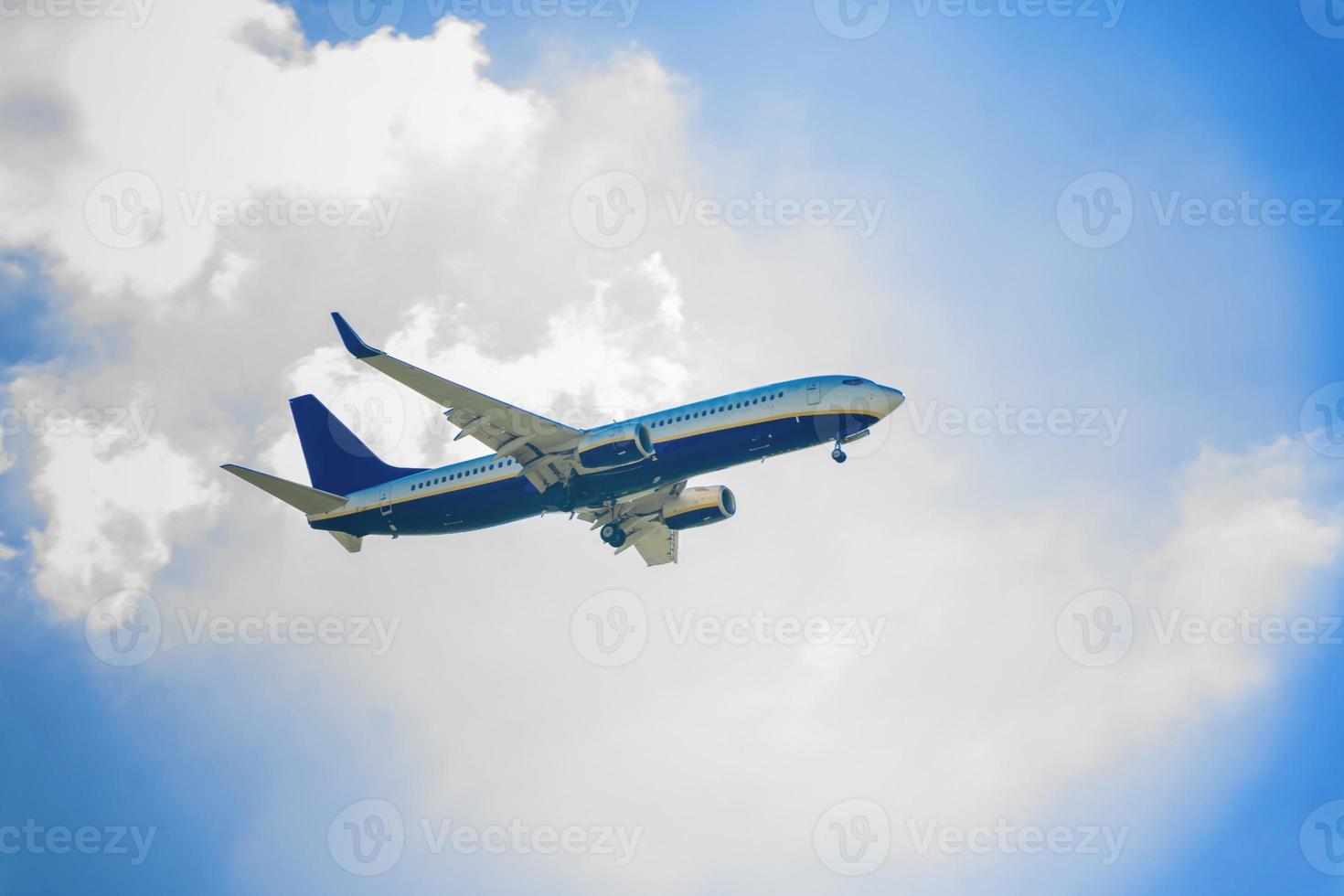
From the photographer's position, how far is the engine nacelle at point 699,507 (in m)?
64.5

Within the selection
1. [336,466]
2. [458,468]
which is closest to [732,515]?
[458,468]

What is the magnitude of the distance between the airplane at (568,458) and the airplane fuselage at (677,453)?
53 mm

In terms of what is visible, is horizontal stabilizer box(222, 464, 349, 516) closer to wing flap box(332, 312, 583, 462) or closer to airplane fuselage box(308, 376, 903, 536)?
airplane fuselage box(308, 376, 903, 536)

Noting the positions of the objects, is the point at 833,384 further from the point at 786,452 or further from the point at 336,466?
the point at 336,466

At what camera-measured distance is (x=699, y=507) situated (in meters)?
64.5

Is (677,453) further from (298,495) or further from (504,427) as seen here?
(298,495)

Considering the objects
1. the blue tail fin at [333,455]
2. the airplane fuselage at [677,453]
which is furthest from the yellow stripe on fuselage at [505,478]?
the blue tail fin at [333,455]

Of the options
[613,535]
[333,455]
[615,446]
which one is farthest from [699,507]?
[333,455]

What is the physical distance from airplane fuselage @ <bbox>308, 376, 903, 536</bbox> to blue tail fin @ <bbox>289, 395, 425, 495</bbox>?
155 inches

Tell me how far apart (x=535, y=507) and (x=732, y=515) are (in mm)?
12139

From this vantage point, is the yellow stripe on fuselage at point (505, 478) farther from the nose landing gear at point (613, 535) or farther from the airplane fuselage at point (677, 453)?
the nose landing gear at point (613, 535)

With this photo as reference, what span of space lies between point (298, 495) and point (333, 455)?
587 cm

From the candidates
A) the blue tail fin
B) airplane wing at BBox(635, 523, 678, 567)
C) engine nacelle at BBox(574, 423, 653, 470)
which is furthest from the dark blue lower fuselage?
airplane wing at BBox(635, 523, 678, 567)

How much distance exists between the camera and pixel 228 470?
55.0m
